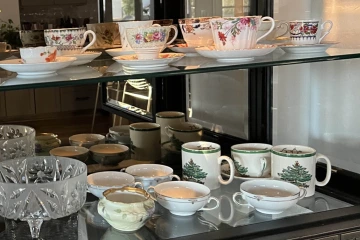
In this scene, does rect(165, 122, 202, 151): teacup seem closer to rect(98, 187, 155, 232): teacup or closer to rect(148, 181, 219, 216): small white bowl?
rect(148, 181, 219, 216): small white bowl

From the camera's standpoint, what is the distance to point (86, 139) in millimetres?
1267

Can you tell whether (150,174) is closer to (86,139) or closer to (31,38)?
(86,139)

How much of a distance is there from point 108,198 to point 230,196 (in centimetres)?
25

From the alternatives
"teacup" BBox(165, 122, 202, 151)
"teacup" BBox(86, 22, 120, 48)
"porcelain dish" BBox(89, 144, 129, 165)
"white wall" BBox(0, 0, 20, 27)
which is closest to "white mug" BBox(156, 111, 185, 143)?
"teacup" BBox(165, 122, 202, 151)

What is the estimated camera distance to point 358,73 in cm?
105

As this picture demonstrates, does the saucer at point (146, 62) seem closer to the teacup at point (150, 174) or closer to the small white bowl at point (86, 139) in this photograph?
the teacup at point (150, 174)

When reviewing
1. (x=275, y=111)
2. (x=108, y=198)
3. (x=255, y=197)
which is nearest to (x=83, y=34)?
(x=108, y=198)

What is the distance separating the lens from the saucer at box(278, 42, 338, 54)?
3.17 ft

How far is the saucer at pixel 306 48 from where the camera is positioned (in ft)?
3.17

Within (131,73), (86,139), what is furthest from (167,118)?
(131,73)

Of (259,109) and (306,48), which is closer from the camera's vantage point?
(306,48)

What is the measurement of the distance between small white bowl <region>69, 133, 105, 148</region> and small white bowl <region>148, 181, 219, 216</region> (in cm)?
30

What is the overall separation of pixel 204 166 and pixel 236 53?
25cm

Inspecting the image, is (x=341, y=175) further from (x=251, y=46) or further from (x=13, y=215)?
(x=13, y=215)
